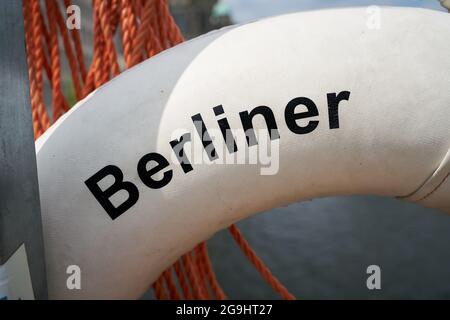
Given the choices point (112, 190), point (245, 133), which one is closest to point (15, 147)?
point (112, 190)

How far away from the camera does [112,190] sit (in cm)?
69

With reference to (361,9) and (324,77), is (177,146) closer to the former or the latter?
(324,77)

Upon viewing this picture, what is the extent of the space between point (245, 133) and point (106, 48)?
0.40 metres

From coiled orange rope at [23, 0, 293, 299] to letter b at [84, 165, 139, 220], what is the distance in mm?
263

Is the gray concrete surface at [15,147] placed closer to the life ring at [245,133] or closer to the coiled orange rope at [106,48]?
the life ring at [245,133]

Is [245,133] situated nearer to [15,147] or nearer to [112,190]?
[112,190]

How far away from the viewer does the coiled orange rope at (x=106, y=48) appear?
2.85 feet

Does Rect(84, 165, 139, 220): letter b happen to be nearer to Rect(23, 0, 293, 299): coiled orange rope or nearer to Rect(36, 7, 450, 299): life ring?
Rect(36, 7, 450, 299): life ring

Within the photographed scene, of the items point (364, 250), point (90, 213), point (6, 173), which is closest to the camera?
point (6, 173)

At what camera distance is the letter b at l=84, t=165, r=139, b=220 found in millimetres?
684

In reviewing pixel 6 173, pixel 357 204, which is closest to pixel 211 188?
pixel 6 173

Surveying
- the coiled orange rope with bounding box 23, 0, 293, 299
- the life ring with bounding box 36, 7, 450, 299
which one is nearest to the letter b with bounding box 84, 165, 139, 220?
the life ring with bounding box 36, 7, 450, 299

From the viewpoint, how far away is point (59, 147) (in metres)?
0.70
